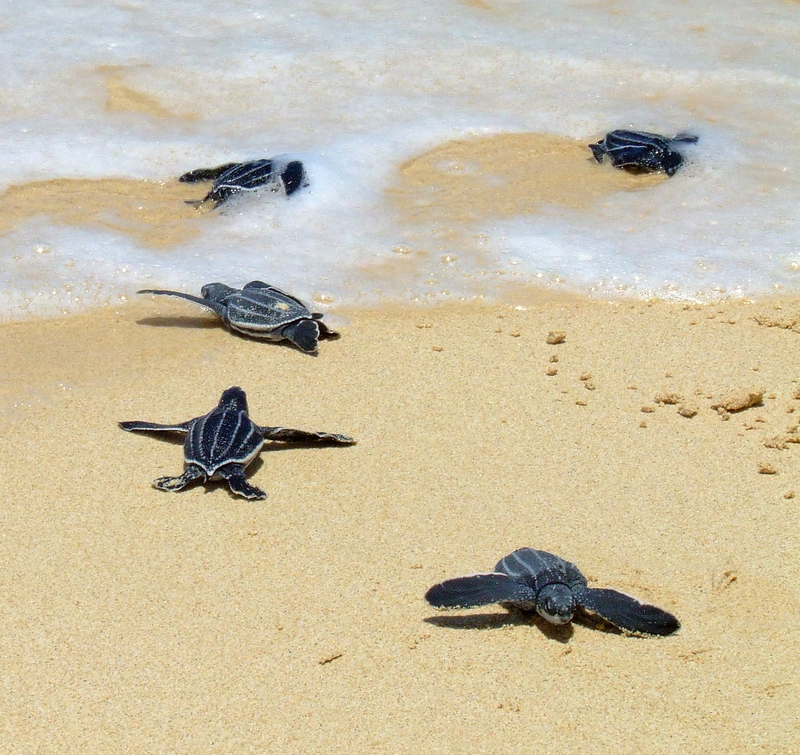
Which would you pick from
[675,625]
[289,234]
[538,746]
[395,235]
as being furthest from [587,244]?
[538,746]

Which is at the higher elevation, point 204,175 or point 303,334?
point 204,175

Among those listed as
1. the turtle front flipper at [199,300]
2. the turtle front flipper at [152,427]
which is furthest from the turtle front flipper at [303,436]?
the turtle front flipper at [199,300]

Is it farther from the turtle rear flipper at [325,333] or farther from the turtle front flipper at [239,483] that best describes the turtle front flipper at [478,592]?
the turtle rear flipper at [325,333]

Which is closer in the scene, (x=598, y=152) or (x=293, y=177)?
(x=293, y=177)

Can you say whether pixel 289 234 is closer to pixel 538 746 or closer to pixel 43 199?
pixel 43 199

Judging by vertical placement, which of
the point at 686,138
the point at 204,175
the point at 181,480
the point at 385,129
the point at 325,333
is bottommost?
A: the point at 181,480

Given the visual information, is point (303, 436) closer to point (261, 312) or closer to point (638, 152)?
point (261, 312)

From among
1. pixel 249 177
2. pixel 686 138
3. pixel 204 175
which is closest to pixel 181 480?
pixel 249 177
